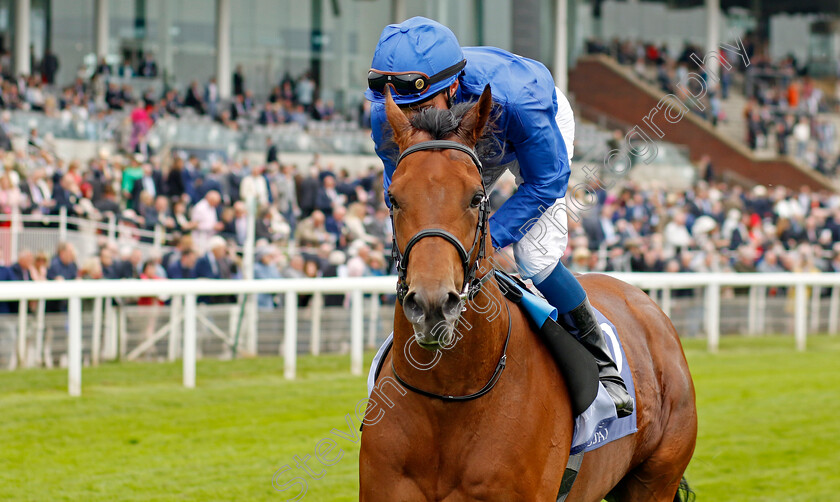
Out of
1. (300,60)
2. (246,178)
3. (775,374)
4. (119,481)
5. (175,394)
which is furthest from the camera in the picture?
(300,60)

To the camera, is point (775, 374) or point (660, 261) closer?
point (775, 374)

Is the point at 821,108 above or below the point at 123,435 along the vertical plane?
above

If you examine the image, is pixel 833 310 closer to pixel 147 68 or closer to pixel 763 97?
pixel 147 68

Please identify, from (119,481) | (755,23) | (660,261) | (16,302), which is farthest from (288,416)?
(755,23)

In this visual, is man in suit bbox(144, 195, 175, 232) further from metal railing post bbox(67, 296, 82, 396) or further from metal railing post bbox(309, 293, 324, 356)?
metal railing post bbox(67, 296, 82, 396)

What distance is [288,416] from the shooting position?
697 centimetres

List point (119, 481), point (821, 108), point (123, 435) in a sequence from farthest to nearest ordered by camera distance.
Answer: point (821, 108) < point (123, 435) < point (119, 481)

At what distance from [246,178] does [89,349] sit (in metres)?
4.44

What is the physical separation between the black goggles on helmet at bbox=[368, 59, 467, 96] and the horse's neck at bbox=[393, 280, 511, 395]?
1.91 ft

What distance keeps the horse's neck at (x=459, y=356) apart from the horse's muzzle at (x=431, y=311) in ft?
1.05

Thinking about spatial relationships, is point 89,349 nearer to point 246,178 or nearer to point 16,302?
point 16,302

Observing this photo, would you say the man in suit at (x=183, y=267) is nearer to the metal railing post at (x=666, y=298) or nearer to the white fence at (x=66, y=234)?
the white fence at (x=66, y=234)

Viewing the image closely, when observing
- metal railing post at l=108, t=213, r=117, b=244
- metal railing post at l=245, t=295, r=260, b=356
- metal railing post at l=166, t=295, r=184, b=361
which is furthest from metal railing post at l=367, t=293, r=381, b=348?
metal railing post at l=108, t=213, r=117, b=244

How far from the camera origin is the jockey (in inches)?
111
